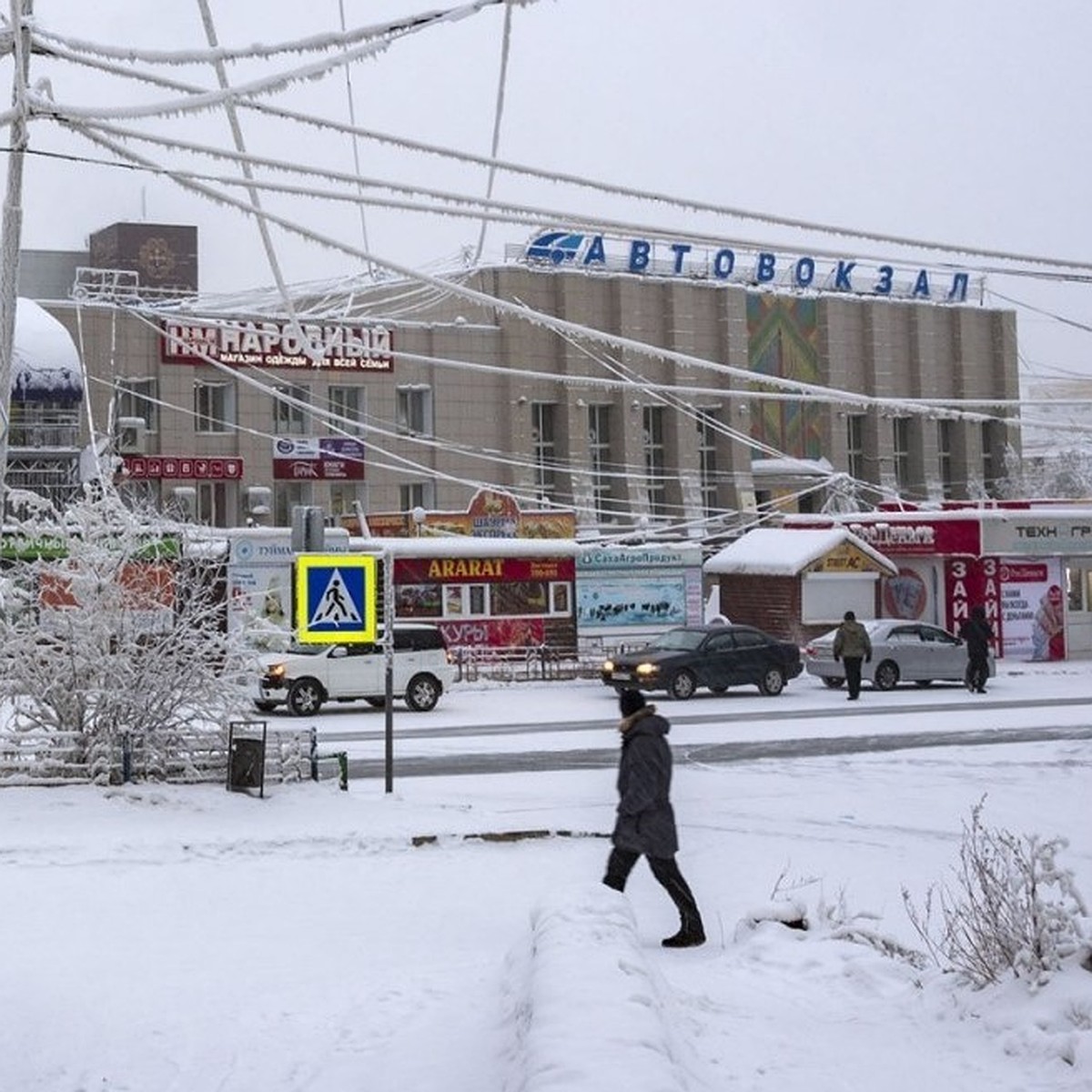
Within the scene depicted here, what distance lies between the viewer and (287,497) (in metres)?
61.8

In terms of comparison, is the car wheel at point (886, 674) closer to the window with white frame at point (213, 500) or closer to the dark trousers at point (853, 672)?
the dark trousers at point (853, 672)

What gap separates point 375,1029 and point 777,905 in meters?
3.32

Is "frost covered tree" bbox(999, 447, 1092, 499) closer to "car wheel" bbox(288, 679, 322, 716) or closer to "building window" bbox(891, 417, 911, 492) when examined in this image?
"building window" bbox(891, 417, 911, 492)

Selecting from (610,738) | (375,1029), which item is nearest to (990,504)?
(610,738)

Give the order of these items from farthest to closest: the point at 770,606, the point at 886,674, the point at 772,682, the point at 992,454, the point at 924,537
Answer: the point at 992,454
the point at 924,537
the point at 770,606
the point at 886,674
the point at 772,682

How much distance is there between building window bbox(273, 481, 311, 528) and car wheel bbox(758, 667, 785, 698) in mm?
31488

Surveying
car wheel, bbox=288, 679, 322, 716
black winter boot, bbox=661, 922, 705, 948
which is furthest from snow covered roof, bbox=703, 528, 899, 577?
black winter boot, bbox=661, 922, 705, 948

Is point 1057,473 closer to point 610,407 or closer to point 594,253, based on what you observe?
point 610,407

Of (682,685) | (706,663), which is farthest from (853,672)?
(682,685)

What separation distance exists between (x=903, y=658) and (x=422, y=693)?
10.5 metres

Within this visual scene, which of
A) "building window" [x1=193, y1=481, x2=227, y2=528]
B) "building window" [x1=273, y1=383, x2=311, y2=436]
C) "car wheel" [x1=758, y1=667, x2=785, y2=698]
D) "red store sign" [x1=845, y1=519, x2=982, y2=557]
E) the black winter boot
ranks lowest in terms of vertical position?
the black winter boot

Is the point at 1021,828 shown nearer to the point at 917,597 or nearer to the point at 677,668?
the point at 677,668

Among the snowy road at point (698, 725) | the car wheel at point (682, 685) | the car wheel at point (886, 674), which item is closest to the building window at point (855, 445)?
the snowy road at point (698, 725)

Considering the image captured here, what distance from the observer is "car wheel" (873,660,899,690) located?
3428 centimetres
